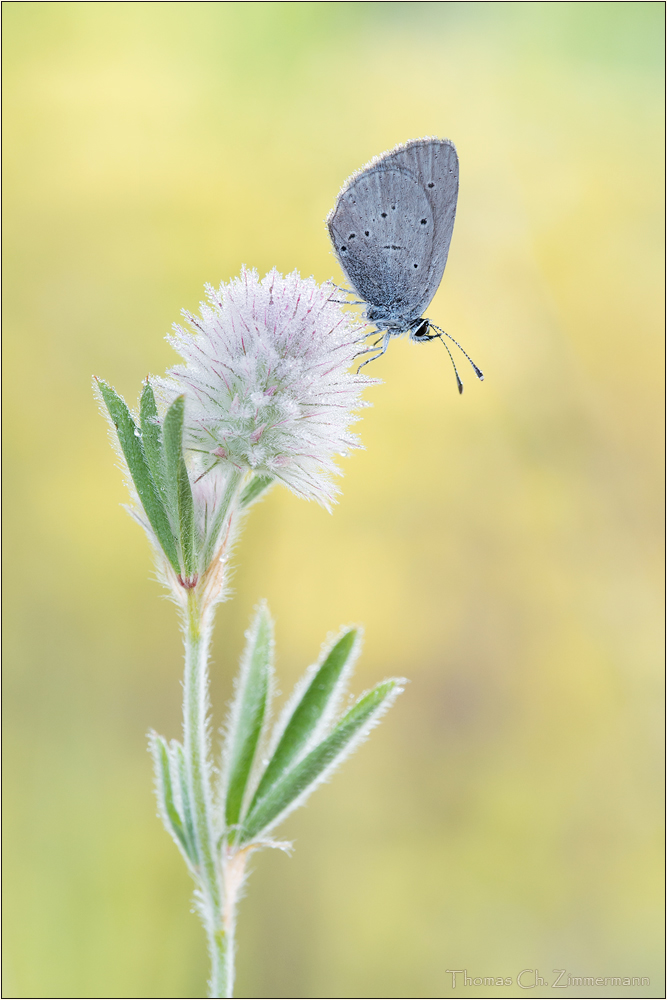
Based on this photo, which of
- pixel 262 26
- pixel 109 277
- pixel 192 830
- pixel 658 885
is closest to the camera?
pixel 192 830

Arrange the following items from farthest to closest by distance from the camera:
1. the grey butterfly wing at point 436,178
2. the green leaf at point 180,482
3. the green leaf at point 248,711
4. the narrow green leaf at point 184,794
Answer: the grey butterfly wing at point 436,178 < the green leaf at point 248,711 < the narrow green leaf at point 184,794 < the green leaf at point 180,482

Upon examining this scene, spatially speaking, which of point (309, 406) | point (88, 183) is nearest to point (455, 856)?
point (309, 406)

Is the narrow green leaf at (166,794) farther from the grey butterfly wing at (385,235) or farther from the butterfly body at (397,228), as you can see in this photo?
the grey butterfly wing at (385,235)

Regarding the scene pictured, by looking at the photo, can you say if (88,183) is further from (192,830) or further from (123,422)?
(192,830)

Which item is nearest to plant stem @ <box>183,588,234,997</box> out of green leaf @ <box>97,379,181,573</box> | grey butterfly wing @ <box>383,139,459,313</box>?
green leaf @ <box>97,379,181,573</box>

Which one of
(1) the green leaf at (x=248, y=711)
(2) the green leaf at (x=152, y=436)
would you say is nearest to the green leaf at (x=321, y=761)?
(1) the green leaf at (x=248, y=711)

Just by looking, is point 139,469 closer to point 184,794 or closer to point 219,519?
point 219,519
